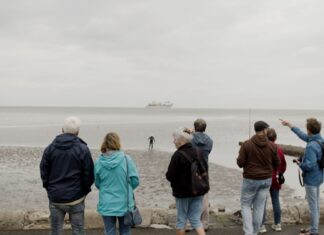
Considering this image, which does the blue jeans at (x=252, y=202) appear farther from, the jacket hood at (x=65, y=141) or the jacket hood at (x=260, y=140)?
the jacket hood at (x=65, y=141)

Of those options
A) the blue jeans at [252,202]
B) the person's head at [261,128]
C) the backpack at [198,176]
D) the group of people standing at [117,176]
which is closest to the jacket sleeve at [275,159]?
the group of people standing at [117,176]

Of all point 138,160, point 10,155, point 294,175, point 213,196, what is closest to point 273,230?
point 213,196

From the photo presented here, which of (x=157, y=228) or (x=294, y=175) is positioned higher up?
(x=157, y=228)

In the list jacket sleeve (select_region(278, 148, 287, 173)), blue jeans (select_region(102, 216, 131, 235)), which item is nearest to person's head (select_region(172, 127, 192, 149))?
blue jeans (select_region(102, 216, 131, 235))

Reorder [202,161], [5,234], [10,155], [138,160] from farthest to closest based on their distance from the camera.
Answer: [10,155] → [138,160] → [5,234] → [202,161]

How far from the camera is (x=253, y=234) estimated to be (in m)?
5.95

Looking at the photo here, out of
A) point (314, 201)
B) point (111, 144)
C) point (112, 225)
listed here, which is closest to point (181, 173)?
point (111, 144)

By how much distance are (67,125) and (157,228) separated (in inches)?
107

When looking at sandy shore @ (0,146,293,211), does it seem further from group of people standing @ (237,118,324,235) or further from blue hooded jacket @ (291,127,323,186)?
blue hooded jacket @ (291,127,323,186)

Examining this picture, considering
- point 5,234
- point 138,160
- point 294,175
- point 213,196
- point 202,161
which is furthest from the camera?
point 138,160

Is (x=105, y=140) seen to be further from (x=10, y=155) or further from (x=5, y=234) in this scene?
(x=10, y=155)

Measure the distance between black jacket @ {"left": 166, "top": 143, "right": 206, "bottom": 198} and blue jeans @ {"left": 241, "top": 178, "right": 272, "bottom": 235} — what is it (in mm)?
1089

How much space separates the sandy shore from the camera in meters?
13.2

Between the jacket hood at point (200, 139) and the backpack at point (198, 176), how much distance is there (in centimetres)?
98
